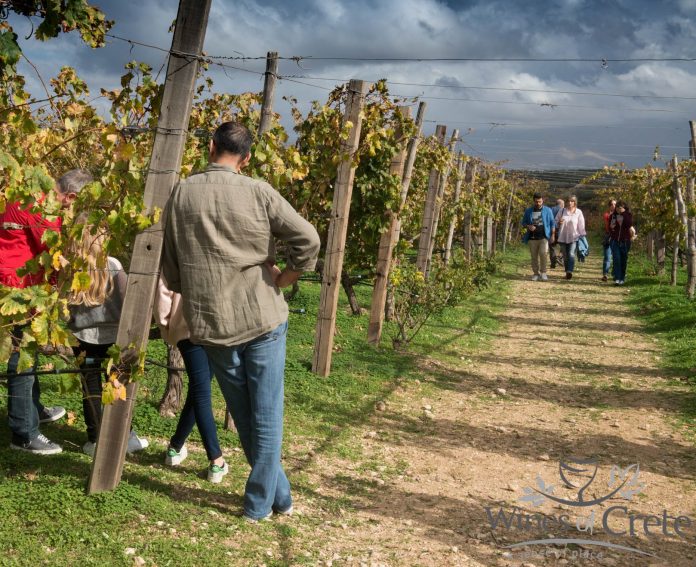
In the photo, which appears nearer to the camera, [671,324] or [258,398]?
[258,398]

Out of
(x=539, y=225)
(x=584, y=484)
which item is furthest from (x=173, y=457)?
(x=539, y=225)

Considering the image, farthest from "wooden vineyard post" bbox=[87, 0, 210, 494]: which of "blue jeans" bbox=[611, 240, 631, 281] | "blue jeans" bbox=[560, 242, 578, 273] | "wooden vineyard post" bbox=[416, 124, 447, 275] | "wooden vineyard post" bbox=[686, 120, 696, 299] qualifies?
"blue jeans" bbox=[560, 242, 578, 273]

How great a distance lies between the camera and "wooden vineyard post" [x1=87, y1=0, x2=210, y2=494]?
146 inches

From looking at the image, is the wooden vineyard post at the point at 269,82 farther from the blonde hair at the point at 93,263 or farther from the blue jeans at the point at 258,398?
the blue jeans at the point at 258,398

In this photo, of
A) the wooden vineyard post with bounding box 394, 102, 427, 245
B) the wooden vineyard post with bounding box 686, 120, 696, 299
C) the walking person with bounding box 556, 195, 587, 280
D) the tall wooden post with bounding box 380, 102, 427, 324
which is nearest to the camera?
the tall wooden post with bounding box 380, 102, 427, 324

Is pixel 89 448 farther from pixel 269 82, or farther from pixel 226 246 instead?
pixel 269 82

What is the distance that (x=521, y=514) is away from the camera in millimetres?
4395

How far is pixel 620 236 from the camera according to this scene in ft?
53.6

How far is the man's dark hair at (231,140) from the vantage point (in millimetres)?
3611

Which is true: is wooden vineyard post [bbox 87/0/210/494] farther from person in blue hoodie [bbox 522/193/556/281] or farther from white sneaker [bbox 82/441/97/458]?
person in blue hoodie [bbox 522/193/556/281]

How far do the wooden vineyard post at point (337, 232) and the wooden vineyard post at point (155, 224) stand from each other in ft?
9.54

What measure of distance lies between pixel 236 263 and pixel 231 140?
1.81ft

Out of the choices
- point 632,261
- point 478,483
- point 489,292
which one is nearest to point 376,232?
point 478,483

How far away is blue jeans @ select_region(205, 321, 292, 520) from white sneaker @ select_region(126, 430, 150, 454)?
3.55ft
